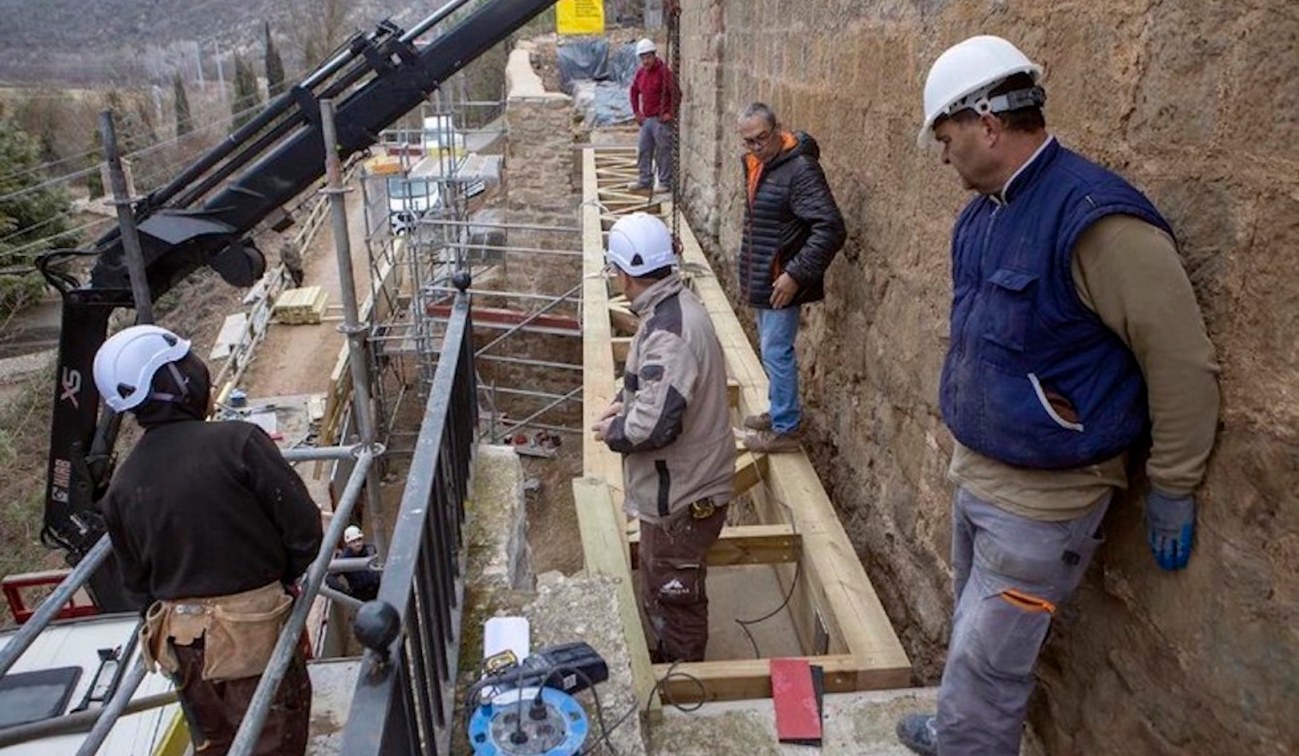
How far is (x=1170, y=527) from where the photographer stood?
1.98 metres

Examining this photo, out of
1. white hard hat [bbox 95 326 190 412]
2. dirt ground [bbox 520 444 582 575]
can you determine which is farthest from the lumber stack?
white hard hat [bbox 95 326 190 412]

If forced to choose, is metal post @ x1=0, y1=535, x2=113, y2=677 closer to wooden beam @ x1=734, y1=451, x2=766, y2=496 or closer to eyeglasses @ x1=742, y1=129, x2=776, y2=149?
wooden beam @ x1=734, y1=451, x2=766, y2=496

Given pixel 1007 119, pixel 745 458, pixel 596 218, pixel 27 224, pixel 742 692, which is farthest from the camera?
pixel 27 224

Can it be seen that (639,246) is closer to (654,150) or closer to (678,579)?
(678,579)

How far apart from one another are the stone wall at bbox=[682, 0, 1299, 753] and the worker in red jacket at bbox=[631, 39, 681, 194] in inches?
260

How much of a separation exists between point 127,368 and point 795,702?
235cm

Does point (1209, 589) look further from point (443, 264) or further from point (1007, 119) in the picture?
point (443, 264)

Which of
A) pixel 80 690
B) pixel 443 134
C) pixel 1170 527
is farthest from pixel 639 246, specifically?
pixel 443 134

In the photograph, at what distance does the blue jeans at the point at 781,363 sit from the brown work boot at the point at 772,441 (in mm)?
33

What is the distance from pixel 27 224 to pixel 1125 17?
31979mm

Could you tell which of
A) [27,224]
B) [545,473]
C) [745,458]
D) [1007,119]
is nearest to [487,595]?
[745,458]

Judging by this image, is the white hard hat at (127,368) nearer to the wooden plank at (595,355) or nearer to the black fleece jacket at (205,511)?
the black fleece jacket at (205,511)

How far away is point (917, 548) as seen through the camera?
360 centimetres

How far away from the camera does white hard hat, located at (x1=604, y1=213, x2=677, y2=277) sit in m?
3.25
